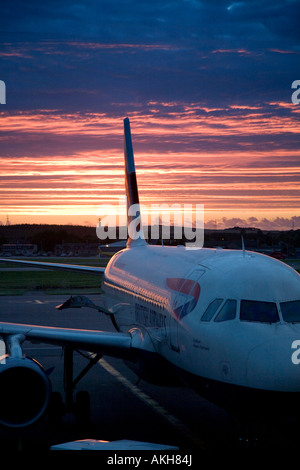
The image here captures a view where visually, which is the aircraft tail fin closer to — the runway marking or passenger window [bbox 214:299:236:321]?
the runway marking

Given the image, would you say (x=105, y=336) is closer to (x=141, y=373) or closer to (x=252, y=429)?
(x=141, y=373)

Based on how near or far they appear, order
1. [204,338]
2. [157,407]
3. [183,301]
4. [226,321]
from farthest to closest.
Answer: [157,407], [183,301], [204,338], [226,321]

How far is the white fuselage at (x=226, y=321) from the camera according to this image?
9.58 meters

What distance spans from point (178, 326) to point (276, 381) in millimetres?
2567

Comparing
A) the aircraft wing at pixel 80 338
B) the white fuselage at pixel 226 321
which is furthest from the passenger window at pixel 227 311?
the aircraft wing at pixel 80 338

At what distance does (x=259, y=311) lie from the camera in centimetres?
1031

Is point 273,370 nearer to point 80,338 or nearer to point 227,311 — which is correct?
point 227,311

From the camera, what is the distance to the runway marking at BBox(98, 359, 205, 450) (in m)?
12.6

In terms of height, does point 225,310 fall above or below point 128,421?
above

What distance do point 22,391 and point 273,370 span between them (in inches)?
196

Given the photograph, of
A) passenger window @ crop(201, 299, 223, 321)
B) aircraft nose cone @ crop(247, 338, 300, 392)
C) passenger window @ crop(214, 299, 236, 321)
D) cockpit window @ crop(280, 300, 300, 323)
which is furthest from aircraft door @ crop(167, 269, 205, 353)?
aircraft nose cone @ crop(247, 338, 300, 392)

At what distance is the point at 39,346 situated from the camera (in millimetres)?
23969

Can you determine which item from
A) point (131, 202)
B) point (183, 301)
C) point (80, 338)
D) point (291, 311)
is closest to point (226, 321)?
point (291, 311)

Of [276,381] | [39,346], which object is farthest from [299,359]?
[39,346]
